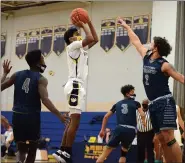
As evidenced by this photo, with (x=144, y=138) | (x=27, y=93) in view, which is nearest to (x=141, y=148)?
(x=144, y=138)

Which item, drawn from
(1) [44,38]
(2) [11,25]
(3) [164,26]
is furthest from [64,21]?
(3) [164,26]

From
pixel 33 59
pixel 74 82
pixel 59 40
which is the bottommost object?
pixel 74 82

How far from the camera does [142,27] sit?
52.0 ft

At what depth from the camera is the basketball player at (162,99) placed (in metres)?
5.77

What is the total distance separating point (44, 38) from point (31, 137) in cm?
1326

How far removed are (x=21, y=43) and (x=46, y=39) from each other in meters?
1.33

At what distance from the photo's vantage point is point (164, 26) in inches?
569

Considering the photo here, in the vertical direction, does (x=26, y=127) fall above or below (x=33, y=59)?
below

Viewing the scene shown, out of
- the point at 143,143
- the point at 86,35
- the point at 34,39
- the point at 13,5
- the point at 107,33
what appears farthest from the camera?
the point at 13,5

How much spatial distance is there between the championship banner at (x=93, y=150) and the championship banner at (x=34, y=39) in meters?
8.21

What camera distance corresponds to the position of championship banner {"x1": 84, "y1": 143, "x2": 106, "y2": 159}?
11455mm

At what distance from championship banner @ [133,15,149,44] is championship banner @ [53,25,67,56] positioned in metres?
3.40

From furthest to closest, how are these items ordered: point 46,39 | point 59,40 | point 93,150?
point 46,39, point 59,40, point 93,150

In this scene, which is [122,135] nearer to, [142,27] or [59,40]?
[142,27]
